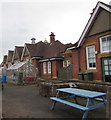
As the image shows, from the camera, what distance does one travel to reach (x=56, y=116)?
5.82m

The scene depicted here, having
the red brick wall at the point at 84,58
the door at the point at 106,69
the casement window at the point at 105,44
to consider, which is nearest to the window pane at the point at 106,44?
the casement window at the point at 105,44

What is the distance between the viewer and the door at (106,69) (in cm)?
1175

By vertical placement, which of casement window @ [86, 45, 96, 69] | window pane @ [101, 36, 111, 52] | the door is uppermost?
window pane @ [101, 36, 111, 52]

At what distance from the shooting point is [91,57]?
43.5 ft

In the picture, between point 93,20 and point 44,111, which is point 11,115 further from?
point 93,20

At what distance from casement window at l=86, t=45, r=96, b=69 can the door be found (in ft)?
3.52

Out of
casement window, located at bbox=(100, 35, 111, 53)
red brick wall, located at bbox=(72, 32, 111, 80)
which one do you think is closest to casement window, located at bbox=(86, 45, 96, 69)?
red brick wall, located at bbox=(72, 32, 111, 80)

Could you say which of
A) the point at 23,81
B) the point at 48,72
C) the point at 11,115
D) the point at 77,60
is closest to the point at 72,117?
the point at 11,115

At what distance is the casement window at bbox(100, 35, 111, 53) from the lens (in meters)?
11.7

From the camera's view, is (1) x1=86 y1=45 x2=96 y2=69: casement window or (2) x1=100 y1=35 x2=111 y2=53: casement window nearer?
(2) x1=100 y1=35 x2=111 y2=53: casement window

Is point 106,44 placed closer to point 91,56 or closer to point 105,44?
point 105,44

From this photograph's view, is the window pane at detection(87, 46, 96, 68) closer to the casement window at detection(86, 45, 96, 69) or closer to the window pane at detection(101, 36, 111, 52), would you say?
the casement window at detection(86, 45, 96, 69)

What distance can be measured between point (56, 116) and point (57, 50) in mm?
18867

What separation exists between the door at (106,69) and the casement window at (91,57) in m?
1.07
